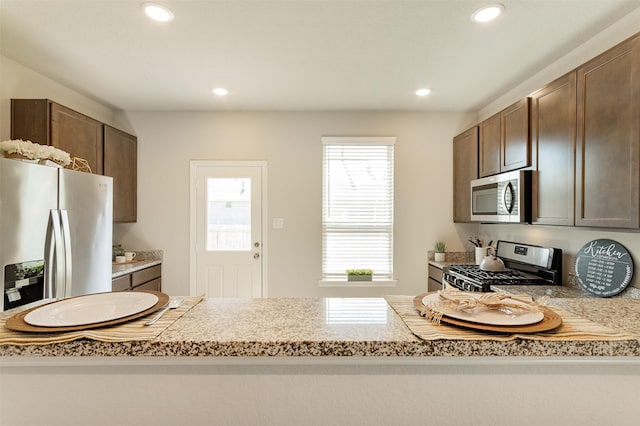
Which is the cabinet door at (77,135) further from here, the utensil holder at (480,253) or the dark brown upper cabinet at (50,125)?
the utensil holder at (480,253)

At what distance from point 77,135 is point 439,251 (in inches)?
145

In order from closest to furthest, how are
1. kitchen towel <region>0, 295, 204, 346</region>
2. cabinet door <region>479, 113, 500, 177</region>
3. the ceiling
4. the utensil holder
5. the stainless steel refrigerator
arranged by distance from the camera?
kitchen towel <region>0, 295, 204, 346</region> < the stainless steel refrigerator < the ceiling < cabinet door <region>479, 113, 500, 177</region> < the utensil holder

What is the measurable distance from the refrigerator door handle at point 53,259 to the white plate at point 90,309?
45.9 inches

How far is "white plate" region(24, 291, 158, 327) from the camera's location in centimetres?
82

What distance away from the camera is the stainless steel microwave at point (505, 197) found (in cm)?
229

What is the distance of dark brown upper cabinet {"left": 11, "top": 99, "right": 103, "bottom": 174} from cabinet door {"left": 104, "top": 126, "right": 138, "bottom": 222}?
321mm

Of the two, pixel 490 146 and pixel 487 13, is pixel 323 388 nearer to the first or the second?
pixel 487 13

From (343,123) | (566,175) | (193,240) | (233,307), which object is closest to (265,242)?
(193,240)

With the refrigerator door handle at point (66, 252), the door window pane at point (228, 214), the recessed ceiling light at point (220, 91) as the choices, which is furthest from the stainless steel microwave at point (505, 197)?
the refrigerator door handle at point (66, 252)

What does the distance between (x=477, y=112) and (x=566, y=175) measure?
1.93m

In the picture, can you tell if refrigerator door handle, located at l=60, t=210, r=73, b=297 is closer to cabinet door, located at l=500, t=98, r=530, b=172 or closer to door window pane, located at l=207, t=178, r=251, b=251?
door window pane, located at l=207, t=178, r=251, b=251

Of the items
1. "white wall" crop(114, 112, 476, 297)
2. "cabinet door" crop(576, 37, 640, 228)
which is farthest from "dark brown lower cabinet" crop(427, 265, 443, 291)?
"cabinet door" crop(576, 37, 640, 228)

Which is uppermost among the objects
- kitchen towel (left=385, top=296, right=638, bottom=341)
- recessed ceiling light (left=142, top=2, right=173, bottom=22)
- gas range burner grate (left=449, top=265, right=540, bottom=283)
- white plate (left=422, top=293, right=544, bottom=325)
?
recessed ceiling light (left=142, top=2, right=173, bottom=22)

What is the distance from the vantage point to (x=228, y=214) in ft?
11.8
